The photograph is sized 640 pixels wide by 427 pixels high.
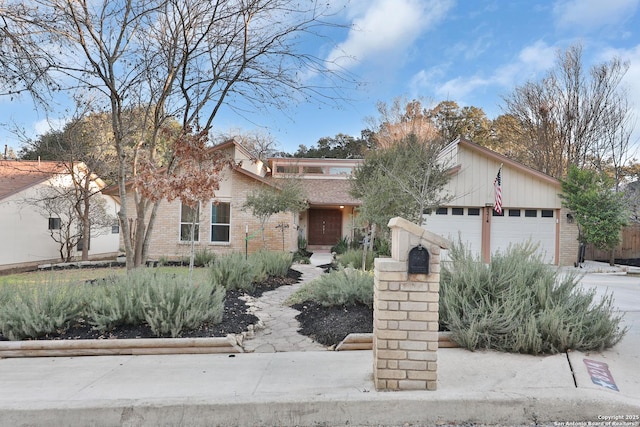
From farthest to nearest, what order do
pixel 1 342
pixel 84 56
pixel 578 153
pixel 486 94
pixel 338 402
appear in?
pixel 486 94 < pixel 578 153 < pixel 84 56 < pixel 1 342 < pixel 338 402

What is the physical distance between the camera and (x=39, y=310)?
441 cm

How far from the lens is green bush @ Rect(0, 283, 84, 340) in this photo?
426cm

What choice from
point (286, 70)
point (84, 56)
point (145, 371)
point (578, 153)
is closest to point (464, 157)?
point (578, 153)

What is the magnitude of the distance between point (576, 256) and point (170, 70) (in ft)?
51.3

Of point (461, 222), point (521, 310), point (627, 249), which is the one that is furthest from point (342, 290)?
point (627, 249)

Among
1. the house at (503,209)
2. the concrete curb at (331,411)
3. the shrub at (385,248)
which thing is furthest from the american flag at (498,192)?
the concrete curb at (331,411)

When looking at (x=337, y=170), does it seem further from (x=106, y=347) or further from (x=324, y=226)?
(x=106, y=347)

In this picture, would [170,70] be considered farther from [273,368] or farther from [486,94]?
[486,94]

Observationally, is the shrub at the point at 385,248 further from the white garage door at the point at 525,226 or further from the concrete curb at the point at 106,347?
the concrete curb at the point at 106,347

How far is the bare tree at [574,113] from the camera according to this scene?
57.1ft

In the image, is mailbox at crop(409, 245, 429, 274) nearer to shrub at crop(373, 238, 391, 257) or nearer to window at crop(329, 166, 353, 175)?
shrub at crop(373, 238, 391, 257)

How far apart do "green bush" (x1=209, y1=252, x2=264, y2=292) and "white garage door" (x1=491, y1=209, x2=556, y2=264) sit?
10.9 m

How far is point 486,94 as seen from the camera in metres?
21.2

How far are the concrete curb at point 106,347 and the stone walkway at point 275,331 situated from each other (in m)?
0.59
